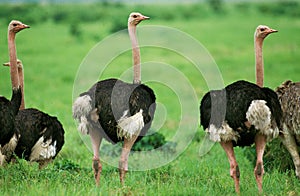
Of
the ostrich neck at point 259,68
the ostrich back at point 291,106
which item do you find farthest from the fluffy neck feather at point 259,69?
the ostrich back at point 291,106

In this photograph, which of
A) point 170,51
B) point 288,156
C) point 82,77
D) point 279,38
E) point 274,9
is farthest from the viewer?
point 274,9

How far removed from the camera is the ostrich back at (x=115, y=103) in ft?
21.4

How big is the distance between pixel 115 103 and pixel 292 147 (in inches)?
84.8

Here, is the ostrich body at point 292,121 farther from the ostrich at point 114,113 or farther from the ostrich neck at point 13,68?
the ostrich neck at point 13,68

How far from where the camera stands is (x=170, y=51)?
61.9 feet

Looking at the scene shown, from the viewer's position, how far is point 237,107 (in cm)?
612

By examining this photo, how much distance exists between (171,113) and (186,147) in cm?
312

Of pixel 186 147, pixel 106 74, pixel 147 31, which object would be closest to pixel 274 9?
pixel 147 31

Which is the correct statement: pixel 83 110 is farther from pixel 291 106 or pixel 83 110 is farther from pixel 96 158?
A: pixel 291 106

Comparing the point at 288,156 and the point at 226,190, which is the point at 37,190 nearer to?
the point at 226,190

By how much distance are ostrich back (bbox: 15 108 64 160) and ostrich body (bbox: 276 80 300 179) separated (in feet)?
8.60

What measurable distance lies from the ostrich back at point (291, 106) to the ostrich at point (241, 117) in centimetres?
64

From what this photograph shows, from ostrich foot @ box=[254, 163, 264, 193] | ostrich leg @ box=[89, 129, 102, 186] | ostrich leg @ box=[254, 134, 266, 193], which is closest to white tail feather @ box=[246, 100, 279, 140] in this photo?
ostrich leg @ box=[254, 134, 266, 193]

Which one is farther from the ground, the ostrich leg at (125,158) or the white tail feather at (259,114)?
the white tail feather at (259,114)
